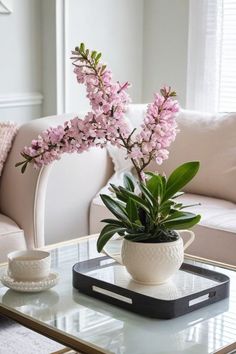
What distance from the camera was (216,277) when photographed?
213 centimetres

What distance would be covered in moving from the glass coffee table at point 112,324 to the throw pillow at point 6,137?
3.61 feet

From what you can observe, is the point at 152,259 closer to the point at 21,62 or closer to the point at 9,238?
the point at 9,238

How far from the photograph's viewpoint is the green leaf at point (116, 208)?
201 cm

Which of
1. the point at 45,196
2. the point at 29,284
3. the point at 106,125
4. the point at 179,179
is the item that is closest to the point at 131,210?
the point at 179,179

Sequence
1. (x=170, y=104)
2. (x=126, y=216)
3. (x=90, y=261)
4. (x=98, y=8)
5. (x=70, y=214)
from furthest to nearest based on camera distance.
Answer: (x=98, y=8) < (x=70, y=214) < (x=90, y=261) < (x=126, y=216) < (x=170, y=104)

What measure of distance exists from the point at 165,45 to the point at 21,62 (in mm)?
940

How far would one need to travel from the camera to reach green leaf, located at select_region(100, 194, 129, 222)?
2014 mm

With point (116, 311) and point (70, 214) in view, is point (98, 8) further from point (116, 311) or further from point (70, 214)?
point (116, 311)

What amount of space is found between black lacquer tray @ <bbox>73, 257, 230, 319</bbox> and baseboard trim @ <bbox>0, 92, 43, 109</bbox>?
186 cm

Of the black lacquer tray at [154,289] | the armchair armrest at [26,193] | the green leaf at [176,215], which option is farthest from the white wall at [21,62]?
the green leaf at [176,215]

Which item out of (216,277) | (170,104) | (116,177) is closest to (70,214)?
(116,177)

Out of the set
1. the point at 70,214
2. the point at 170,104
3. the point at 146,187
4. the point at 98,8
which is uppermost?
the point at 98,8

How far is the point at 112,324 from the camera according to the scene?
6.05 feet

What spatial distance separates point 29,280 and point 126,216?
1.13ft
